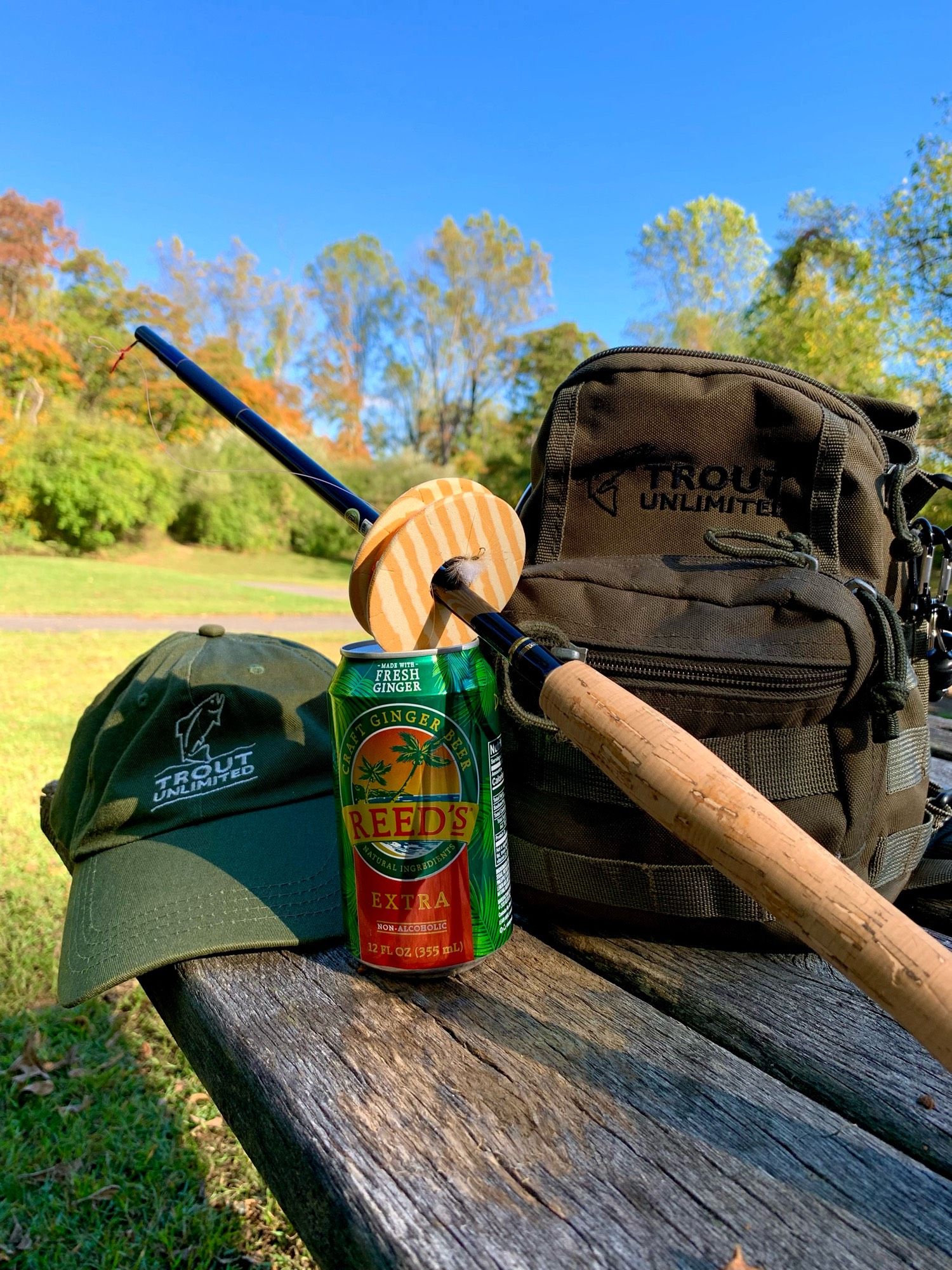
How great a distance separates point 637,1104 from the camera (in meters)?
0.87

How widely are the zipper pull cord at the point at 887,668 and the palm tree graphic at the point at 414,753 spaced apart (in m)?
0.60

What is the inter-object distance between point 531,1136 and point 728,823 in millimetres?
365

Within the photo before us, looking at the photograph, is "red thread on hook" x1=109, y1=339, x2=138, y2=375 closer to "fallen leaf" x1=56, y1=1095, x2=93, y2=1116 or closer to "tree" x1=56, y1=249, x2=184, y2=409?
"fallen leaf" x1=56, y1=1095, x2=93, y2=1116

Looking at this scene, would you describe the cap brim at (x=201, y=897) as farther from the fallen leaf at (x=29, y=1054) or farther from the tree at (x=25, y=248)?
the tree at (x=25, y=248)

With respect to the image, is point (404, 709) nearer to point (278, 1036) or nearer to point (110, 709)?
point (278, 1036)

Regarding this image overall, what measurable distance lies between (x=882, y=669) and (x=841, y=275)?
18.4 metres

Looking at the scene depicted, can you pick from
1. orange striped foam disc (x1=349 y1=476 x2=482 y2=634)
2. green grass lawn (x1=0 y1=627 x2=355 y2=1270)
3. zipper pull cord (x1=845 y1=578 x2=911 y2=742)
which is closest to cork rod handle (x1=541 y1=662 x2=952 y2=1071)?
orange striped foam disc (x1=349 y1=476 x2=482 y2=634)

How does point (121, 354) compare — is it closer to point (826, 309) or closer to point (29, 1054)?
point (29, 1054)

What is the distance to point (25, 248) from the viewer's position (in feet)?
84.6

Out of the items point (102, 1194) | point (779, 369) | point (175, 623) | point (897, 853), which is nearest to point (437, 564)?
point (779, 369)

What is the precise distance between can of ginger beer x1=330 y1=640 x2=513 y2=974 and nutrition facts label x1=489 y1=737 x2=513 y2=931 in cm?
1

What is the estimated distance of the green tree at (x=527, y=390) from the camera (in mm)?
29641

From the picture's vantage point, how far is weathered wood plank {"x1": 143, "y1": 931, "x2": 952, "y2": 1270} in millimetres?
704

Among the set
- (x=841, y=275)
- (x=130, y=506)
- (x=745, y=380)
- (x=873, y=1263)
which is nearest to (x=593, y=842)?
(x=873, y=1263)
